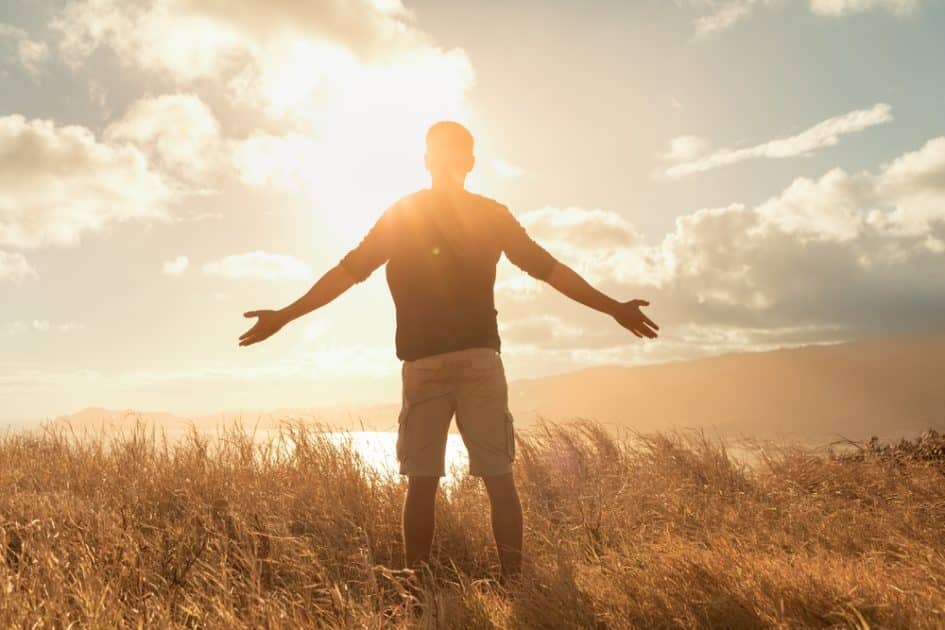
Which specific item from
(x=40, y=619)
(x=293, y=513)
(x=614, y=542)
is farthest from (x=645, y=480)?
(x=40, y=619)

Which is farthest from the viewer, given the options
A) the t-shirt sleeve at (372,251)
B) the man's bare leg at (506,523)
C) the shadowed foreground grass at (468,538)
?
the t-shirt sleeve at (372,251)

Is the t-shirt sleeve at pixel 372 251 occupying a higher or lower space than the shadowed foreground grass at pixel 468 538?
higher

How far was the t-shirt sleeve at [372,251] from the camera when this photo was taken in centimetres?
392

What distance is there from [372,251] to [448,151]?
648 millimetres

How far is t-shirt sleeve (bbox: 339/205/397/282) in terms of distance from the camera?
3922 mm

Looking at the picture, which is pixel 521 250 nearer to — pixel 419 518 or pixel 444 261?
pixel 444 261

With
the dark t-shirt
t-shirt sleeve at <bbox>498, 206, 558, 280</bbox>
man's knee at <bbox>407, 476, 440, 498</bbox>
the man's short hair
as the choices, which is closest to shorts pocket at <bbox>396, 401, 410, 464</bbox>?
man's knee at <bbox>407, 476, 440, 498</bbox>

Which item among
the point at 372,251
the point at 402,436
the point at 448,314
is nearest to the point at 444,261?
the point at 448,314

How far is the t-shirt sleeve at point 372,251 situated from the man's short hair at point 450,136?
41cm

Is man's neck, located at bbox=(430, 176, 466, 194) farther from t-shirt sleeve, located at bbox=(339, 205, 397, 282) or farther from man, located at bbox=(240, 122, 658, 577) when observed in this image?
t-shirt sleeve, located at bbox=(339, 205, 397, 282)

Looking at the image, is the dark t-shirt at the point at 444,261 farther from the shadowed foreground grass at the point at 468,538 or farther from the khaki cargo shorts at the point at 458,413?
the shadowed foreground grass at the point at 468,538

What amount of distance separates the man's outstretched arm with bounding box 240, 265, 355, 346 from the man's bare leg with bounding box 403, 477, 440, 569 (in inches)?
40.5

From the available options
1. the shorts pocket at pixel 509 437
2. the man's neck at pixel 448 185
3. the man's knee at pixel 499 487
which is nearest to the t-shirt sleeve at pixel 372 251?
the man's neck at pixel 448 185

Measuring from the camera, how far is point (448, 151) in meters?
3.93
